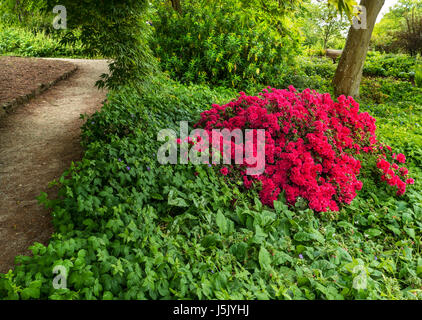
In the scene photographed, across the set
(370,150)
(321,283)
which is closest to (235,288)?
(321,283)

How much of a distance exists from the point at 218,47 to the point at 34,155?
4785 mm

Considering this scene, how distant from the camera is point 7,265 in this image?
2.31 m

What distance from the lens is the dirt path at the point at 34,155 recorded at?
104 inches

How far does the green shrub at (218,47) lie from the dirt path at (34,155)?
2.07 metres

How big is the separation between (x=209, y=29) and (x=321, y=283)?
6.54 m

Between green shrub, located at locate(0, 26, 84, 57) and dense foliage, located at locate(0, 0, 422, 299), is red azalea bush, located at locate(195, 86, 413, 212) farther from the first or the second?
green shrub, located at locate(0, 26, 84, 57)

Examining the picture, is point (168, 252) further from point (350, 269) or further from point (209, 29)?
point (209, 29)

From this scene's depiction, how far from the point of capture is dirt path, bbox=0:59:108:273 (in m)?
2.65

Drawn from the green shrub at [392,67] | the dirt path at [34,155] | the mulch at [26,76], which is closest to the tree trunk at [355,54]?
the green shrub at [392,67]

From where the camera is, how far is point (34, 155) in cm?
387

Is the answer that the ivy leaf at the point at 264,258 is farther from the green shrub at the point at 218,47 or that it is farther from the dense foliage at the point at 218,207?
the green shrub at the point at 218,47

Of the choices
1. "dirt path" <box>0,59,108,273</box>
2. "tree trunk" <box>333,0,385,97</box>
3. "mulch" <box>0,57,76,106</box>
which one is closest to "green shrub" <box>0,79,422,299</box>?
"dirt path" <box>0,59,108,273</box>

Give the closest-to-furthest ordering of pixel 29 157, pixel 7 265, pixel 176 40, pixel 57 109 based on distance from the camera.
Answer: pixel 7 265 < pixel 29 157 < pixel 57 109 < pixel 176 40

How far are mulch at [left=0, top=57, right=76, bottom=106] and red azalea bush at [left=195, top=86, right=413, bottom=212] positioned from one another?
3893 millimetres
